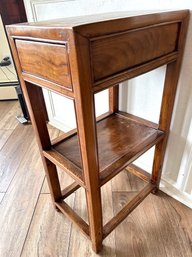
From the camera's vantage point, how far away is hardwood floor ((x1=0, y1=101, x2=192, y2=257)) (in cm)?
87

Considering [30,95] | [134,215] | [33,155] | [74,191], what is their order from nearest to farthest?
[30,95], [134,215], [74,191], [33,155]

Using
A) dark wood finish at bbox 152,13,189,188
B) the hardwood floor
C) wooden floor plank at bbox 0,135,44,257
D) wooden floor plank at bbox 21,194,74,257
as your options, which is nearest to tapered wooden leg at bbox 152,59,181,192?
dark wood finish at bbox 152,13,189,188

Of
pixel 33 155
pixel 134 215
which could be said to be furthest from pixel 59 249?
pixel 33 155

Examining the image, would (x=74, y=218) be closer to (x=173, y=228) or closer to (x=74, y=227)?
(x=74, y=227)

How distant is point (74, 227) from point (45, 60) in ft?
2.57

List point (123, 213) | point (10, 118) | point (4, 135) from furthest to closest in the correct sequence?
point (10, 118) < point (4, 135) < point (123, 213)

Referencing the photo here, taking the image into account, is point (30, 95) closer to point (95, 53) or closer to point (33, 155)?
point (95, 53)

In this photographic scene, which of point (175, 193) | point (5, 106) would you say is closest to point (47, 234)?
point (175, 193)

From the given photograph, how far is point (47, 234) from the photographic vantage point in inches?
36.9

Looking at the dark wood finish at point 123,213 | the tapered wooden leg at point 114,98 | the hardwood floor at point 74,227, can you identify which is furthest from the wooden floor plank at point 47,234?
the tapered wooden leg at point 114,98

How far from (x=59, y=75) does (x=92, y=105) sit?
4.3 inches

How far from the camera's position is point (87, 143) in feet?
1.77

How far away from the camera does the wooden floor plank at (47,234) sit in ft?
2.87

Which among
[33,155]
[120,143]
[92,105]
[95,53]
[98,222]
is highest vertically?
[95,53]
